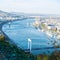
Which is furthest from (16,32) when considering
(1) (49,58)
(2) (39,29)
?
(1) (49,58)

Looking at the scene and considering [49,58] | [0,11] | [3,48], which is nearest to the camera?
[3,48]

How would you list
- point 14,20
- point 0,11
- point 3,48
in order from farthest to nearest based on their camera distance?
point 14,20 < point 0,11 < point 3,48

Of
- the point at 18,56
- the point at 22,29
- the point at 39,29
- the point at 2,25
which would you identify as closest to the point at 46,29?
the point at 39,29

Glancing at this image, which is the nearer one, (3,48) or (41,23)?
(3,48)

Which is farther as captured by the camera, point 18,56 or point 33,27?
point 33,27

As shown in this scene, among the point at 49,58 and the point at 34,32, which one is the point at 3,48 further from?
the point at 34,32

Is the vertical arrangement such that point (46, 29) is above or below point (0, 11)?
below

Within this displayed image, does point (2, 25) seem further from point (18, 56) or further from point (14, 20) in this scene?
point (18, 56)

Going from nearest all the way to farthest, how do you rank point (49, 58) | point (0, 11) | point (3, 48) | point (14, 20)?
point (3, 48)
point (49, 58)
point (0, 11)
point (14, 20)

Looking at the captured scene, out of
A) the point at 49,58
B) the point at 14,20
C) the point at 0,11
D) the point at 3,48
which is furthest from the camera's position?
the point at 14,20
